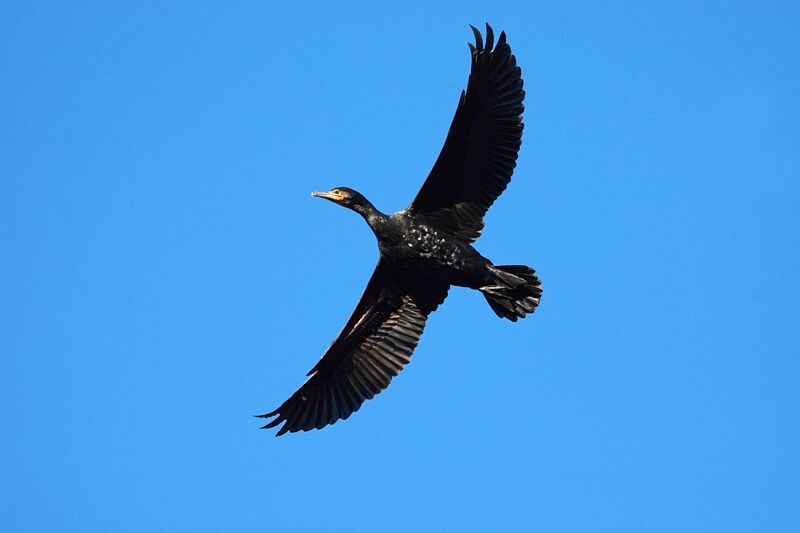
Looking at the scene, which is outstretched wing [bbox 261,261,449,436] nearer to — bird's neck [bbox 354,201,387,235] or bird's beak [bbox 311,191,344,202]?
bird's neck [bbox 354,201,387,235]

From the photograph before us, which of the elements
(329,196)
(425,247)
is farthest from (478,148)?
(329,196)

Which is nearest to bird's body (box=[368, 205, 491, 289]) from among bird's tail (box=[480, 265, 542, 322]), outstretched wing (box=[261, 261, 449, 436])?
bird's tail (box=[480, 265, 542, 322])

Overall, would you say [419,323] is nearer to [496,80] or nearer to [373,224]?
[373,224]

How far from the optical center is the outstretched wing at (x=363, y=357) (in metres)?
14.1

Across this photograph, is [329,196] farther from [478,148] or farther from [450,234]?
[478,148]

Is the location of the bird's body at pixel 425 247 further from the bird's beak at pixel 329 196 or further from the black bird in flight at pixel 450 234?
the bird's beak at pixel 329 196

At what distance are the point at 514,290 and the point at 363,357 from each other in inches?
77.5

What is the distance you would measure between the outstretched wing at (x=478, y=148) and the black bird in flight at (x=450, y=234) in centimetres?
1

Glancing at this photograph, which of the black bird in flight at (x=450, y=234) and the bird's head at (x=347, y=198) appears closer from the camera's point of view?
the black bird in flight at (x=450, y=234)

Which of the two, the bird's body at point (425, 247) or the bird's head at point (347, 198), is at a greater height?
the bird's head at point (347, 198)

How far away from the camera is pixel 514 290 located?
1341cm

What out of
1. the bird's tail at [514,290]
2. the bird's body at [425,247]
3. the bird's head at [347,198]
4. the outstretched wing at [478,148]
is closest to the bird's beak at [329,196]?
the bird's head at [347,198]

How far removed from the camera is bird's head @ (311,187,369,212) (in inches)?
527

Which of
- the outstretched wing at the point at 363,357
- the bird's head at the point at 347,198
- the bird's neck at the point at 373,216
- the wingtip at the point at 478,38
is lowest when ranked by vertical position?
the outstretched wing at the point at 363,357
